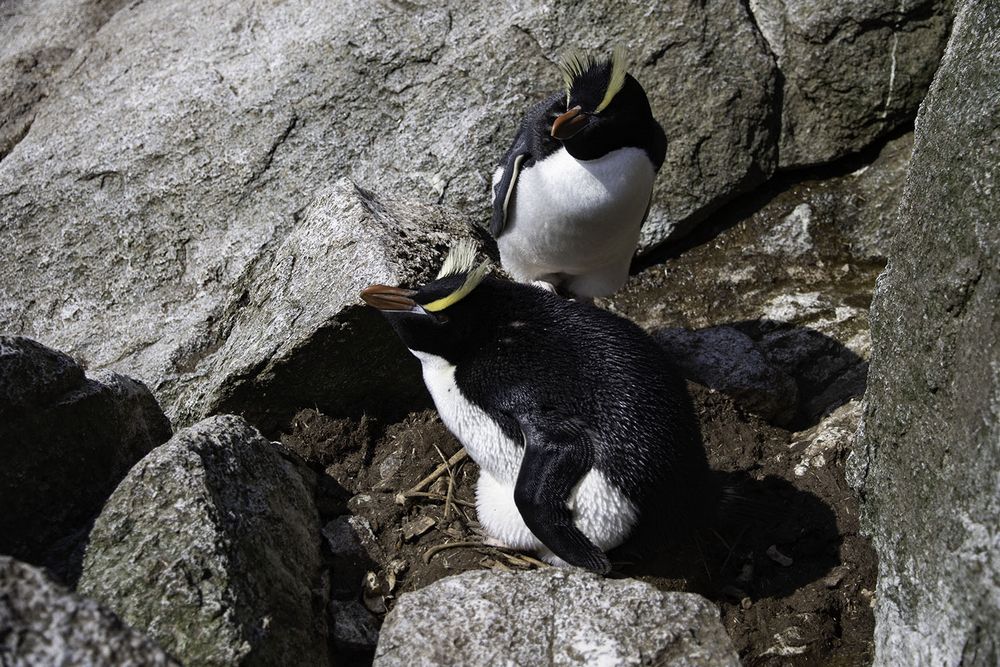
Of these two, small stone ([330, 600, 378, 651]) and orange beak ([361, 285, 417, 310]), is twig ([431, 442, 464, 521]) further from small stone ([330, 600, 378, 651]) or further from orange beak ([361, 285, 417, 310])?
orange beak ([361, 285, 417, 310])

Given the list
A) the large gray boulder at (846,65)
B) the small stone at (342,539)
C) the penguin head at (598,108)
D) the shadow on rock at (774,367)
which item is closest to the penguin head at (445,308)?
the small stone at (342,539)

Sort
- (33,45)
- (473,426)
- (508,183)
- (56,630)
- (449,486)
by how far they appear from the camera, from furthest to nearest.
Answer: (33,45) < (508,183) < (449,486) < (473,426) < (56,630)

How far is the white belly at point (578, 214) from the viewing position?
3342 millimetres

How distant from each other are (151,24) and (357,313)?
2.86 metres

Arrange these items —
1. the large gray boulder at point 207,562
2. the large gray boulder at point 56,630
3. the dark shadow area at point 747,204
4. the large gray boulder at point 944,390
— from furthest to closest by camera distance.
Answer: the dark shadow area at point 747,204, the large gray boulder at point 207,562, the large gray boulder at point 944,390, the large gray boulder at point 56,630

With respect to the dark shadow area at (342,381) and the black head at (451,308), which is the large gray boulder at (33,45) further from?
the black head at (451,308)

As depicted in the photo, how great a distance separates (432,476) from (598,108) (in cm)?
138

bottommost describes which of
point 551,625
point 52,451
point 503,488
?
point 503,488

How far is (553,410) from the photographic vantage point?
258cm

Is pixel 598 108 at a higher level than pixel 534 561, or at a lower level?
higher

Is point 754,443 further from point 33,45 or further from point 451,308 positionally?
point 33,45

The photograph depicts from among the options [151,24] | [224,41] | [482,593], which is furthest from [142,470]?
[151,24]

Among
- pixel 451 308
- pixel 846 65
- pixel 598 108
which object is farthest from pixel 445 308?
pixel 846 65

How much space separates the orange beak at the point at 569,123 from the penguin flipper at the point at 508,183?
385mm
